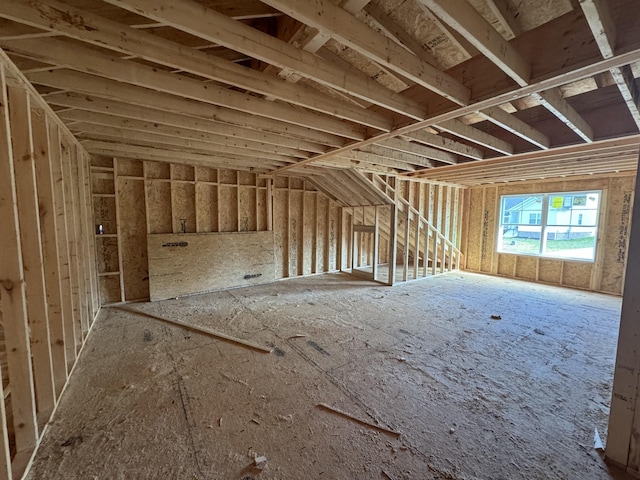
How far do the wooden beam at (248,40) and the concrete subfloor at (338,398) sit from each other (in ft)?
8.18

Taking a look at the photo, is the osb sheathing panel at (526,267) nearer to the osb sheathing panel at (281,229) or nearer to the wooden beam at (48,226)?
the osb sheathing panel at (281,229)

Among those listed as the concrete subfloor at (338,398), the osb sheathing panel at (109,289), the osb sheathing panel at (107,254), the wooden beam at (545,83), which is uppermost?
the wooden beam at (545,83)

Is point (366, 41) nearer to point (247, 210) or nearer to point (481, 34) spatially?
point (481, 34)

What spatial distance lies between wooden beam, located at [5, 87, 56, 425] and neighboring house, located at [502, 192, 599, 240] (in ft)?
27.8

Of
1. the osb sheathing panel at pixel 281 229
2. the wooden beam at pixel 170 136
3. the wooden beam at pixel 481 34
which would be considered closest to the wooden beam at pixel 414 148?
the wooden beam at pixel 170 136

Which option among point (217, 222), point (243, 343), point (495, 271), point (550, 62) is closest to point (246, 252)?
point (217, 222)

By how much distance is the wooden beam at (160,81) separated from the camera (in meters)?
1.62

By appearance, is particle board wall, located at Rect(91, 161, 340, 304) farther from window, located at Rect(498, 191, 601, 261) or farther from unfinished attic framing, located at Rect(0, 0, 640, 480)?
window, located at Rect(498, 191, 601, 261)

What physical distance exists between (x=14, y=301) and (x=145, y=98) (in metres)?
1.78

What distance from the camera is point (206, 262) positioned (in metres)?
5.16

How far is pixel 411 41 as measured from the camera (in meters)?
1.76

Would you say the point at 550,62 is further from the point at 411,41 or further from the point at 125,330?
the point at 125,330

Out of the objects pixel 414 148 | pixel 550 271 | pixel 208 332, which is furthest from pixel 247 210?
pixel 550 271

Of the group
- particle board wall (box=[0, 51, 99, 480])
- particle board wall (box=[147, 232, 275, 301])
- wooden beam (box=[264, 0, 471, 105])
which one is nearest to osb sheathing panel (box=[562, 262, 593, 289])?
wooden beam (box=[264, 0, 471, 105])
